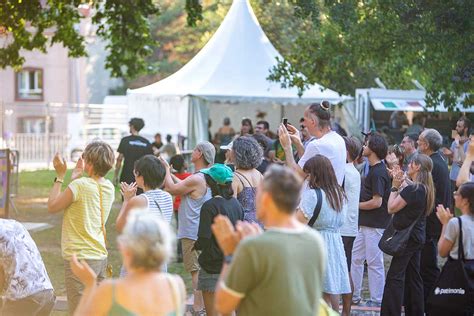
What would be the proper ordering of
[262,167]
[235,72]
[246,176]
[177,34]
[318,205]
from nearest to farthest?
[318,205], [246,176], [262,167], [235,72], [177,34]

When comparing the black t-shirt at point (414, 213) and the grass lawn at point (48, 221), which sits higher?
the black t-shirt at point (414, 213)

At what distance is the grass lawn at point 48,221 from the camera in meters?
12.6

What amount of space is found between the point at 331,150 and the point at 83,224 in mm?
2398

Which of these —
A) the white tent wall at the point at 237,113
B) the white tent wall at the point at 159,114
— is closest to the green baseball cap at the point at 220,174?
the white tent wall at the point at 237,113

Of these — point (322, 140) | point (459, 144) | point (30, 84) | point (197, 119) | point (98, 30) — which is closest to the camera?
point (322, 140)

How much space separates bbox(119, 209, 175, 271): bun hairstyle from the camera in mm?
4523

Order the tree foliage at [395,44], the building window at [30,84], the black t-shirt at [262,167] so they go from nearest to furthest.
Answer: the black t-shirt at [262,167], the tree foliage at [395,44], the building window at [30,84]

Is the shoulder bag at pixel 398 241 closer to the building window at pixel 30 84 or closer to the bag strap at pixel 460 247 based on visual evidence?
the bag strap at pixel 460 247

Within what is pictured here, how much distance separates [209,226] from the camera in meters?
7.95

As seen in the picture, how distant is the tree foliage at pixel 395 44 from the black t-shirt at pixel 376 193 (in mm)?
3364

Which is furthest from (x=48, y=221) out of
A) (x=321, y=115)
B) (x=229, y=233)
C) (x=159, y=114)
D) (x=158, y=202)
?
(x=159, y=114)

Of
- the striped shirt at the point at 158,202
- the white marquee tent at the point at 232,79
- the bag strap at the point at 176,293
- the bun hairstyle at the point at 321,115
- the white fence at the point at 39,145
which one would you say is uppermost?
the white marquee tent at the point at 232,79

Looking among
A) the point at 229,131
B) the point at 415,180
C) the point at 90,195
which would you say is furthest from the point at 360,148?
the point at 229,131

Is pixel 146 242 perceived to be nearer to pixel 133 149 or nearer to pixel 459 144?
pixel 459 144
